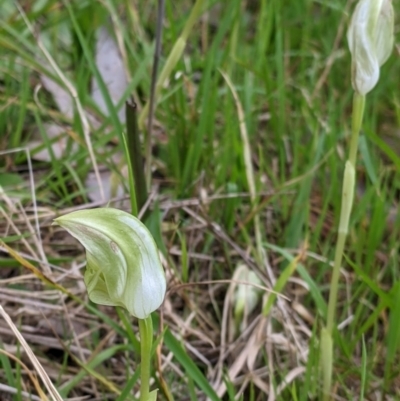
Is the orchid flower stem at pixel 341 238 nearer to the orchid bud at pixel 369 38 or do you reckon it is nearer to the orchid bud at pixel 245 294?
the orchid bud at pixel 369 38

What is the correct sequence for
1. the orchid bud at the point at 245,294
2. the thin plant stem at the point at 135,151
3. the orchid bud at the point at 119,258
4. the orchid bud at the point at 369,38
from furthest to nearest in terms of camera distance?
the orchid bud at the point at 245,294 < the thin plant stem at the point at 135,151 < the orchid bud at the point at 369,38 < the orchid bud at the point at 119,258

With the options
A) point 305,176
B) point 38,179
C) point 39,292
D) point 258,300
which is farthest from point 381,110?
point 39,292

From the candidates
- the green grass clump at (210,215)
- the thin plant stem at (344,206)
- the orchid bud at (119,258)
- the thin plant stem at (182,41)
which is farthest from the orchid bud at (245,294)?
the orchid bud at (119,258)

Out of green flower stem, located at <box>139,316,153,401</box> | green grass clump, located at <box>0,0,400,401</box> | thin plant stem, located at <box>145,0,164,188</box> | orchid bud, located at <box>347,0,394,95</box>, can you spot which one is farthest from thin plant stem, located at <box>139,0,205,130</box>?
green flower stem, located at <box>139,316,153,401</box>

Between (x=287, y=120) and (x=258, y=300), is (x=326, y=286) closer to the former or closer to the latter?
(x=258, y=300)

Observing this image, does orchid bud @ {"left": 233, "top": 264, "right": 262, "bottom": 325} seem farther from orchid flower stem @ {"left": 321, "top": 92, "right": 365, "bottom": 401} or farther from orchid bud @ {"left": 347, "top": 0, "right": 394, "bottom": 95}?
orchid bud @ {"left": 347, "top": 0, "right": 394, "bottom": 95}
